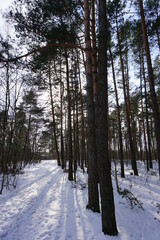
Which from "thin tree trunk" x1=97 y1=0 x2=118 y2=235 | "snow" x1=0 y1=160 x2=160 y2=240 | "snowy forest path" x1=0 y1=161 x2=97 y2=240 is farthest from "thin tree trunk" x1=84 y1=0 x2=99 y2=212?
"thin tree trunk" x1=97 y1=0 x2=118 y2=235

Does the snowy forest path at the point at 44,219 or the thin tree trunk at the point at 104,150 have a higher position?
the thin tree trunk at the point at 104,150

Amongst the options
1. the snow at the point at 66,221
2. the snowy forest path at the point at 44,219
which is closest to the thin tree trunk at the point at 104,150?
the snow at the point at 66,221

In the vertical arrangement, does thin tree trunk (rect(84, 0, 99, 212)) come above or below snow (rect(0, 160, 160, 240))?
above

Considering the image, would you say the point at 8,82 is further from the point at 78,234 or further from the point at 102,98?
the point at 78,234

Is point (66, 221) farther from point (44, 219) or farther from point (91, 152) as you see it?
point (91, 152)

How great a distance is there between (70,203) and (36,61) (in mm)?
5410

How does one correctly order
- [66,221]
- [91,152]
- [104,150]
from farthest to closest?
1. [91,152]
2. [66,221]
3. [104,150]

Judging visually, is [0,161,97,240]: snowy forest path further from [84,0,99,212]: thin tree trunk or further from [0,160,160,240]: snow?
[84,0,99,212]: thin tree trunk

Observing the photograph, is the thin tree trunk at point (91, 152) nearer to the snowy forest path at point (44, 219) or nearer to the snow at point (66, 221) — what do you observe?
the snow at point (66, 221)

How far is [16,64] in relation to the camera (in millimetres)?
4234

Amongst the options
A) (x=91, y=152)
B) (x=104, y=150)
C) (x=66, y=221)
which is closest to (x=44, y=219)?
(x=66, y=221)

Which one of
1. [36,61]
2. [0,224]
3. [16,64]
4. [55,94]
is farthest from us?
[55,94]

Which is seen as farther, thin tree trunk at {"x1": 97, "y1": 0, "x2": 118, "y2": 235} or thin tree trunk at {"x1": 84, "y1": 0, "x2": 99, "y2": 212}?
thin tree trunk at {"x1": 84, "y1": 0, "x2": 99, "y2": 212}

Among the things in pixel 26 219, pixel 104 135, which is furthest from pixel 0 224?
pixel 104 135
